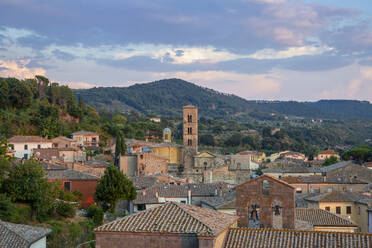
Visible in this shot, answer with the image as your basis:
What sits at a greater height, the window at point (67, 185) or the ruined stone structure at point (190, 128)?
the ruined stone structure at point (190, 128)

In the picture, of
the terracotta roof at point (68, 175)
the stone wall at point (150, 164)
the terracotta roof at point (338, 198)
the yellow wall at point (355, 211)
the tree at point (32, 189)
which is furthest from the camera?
the stone wall at point (150, 164)

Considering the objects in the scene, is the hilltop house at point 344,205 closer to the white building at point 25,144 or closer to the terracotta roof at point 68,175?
the terracotta roof at point 68,175

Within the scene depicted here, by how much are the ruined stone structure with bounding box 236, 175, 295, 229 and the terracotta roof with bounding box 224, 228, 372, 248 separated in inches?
108

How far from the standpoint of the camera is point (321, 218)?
28578mm

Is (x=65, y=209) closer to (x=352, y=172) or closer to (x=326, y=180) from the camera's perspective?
(x=326, y=180)

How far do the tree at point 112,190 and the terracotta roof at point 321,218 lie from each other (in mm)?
12640

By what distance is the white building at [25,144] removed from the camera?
190 ft

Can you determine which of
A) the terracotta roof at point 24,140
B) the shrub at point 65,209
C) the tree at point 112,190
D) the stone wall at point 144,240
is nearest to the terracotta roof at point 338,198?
the tree at point 112,190

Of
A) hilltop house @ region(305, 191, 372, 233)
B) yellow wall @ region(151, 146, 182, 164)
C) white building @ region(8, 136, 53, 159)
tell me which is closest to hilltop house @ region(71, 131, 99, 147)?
white building @ region(8, 136, 53, 159)

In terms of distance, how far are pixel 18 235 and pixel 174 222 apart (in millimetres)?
10654

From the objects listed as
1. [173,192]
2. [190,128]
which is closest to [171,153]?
[190,128]

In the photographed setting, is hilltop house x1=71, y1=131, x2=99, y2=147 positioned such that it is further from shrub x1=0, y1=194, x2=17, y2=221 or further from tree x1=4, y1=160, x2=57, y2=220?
shrub x1=0, y1=194, x2=17, y2=221

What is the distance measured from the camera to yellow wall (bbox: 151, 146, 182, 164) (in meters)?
70.3

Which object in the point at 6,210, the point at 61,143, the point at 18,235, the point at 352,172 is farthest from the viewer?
the point at 61,143
